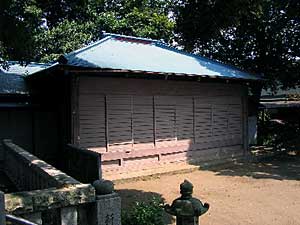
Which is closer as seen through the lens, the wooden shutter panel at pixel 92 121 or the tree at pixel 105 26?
the wooden shutter panel at pixel 92 121

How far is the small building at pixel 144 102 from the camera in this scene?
11430mm

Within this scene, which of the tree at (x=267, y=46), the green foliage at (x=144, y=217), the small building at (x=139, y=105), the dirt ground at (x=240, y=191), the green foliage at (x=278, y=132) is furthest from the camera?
the tree at (x=267, y=46)

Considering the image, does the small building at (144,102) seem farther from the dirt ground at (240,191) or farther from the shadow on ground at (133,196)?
the shadow on ground at (133,196)

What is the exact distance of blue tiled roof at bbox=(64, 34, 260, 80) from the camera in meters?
11.8

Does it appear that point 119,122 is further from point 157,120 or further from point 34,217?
point 34,217

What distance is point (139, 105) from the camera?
12516mm

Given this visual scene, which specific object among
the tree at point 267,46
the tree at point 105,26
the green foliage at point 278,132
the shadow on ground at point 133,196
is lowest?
the shadow on ground at point 133,196

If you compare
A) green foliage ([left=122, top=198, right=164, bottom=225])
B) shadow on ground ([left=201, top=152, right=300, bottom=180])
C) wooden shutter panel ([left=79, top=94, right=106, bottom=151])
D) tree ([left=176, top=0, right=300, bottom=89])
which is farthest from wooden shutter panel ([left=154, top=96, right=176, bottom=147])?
green foliage ([left=122, top=198, right=164, bottom=225])

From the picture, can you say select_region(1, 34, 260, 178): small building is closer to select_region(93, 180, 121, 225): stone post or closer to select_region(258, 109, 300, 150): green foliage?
select_region(258, 109, 300, 150): green foliage

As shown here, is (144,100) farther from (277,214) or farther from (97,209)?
(97,209)

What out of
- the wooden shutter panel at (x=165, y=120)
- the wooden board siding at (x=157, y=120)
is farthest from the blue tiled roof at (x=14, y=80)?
the wooden shutter panel at (x=165, y=120)

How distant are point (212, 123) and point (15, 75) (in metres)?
8.24

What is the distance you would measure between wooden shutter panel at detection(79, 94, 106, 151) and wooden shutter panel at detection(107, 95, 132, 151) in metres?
0.24

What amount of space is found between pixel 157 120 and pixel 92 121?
2.48m
